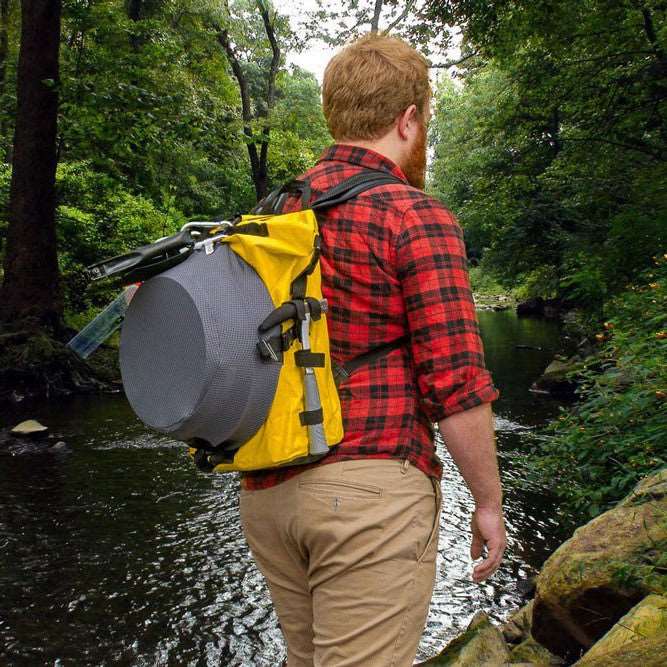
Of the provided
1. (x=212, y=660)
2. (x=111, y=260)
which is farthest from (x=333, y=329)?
(x=212, y=660)

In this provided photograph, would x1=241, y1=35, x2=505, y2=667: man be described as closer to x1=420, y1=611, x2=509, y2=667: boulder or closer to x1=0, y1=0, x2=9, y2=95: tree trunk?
x1=420, y1=611, x2=509, y2=667: boulder

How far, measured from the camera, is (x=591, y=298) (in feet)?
32.4

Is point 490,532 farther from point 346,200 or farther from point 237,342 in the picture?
point 346,200

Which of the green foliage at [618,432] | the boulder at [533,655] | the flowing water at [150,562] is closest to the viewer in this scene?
the boulder at [533,655]

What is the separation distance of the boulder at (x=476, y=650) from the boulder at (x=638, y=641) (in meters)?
0.56

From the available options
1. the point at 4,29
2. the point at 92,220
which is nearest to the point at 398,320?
the point at 92,220

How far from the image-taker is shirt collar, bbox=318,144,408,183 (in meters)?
1.73

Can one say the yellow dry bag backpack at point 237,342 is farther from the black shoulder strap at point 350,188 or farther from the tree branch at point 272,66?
the tree branch at point 272,66

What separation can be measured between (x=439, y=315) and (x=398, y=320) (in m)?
0.11

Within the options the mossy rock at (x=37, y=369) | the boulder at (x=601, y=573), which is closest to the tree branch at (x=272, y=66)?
the mossy rock at (x=37, y=369)

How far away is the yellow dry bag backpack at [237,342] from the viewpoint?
1454 mm

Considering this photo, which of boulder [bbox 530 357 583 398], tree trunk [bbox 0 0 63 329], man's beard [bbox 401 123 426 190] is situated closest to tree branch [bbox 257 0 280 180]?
tree trunk [bbox 0 0 63 329]

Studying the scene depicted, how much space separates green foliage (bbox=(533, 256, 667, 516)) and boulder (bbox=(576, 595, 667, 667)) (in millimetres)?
1251

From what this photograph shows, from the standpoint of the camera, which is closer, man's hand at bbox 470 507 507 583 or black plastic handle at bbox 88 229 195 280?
black plastic handle at bbox 88 229 195 280
